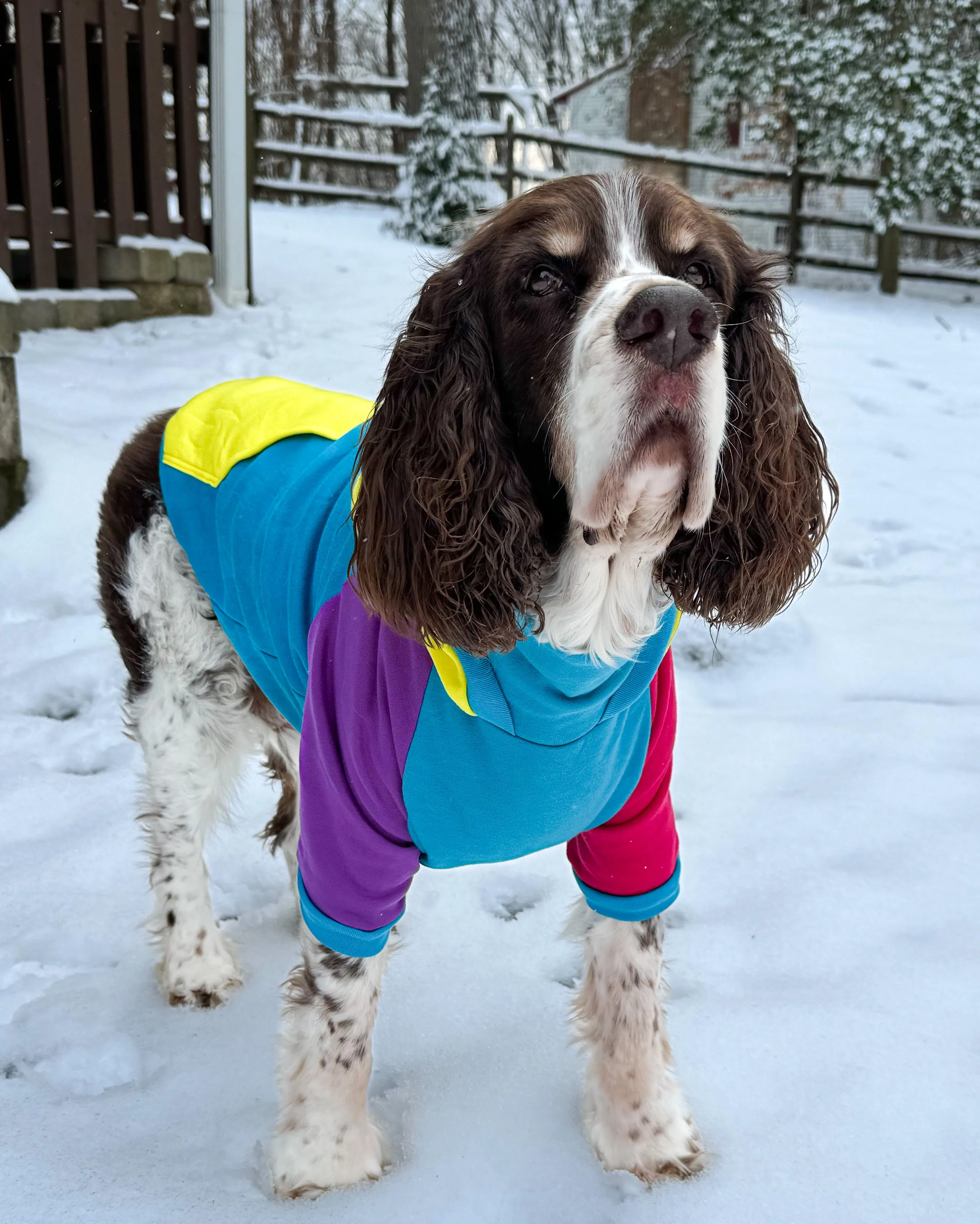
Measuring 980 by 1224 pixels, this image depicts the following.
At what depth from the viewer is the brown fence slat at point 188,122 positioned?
6754 millimetres

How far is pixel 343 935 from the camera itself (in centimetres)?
180

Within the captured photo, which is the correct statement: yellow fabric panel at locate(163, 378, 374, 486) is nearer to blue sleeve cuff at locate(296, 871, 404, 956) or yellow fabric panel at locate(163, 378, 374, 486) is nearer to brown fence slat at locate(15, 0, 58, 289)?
blue sleeve cuff at locate(296, 871, 404, 956)

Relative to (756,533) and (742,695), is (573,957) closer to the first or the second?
(756,533)

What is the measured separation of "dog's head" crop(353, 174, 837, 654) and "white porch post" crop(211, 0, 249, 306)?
5.90 m

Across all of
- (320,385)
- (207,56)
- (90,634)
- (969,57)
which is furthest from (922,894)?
(969,57)

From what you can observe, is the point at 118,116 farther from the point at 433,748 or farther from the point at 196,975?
the point at 433,748

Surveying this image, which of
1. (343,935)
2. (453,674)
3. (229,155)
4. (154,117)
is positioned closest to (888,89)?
A: (229,155)

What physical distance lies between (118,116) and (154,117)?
27cm

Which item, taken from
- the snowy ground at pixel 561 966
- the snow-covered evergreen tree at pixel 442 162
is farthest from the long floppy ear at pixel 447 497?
the snow-covered evergreen tree at pixel 442 162

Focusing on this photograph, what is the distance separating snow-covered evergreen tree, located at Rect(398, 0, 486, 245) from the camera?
11.5 meters

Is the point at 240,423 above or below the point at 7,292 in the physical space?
below

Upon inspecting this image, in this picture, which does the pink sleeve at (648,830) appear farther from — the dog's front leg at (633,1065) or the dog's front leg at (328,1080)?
the dog's front leg at (328,1080)

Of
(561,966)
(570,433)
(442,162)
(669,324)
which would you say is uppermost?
(442,162)

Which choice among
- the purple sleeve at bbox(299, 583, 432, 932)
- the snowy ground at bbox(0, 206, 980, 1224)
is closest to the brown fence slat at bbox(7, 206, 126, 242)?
the snowy ground at bbox(0, 206, 980, 1224)
